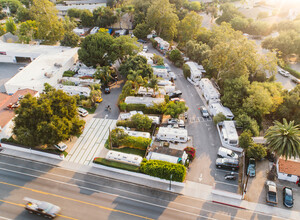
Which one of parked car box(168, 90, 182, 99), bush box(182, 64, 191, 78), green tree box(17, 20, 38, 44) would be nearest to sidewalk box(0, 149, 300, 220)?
parked car box(168, 90, 182, 99)

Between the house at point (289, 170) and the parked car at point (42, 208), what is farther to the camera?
the house at point (289, 170)

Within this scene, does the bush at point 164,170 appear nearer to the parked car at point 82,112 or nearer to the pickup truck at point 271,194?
the pickup truck at point 271,194

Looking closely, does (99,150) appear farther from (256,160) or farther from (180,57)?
(180,57)

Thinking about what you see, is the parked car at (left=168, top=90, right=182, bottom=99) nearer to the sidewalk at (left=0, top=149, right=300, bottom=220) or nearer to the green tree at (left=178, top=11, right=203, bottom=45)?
the sidewalk at (left=0, top=149, right=300, bottom=220)

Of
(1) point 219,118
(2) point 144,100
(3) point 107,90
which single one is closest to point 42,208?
(2) point 144,100

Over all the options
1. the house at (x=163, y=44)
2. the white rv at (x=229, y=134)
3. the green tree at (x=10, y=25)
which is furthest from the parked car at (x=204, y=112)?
the green tree at (x=10, y=25)
